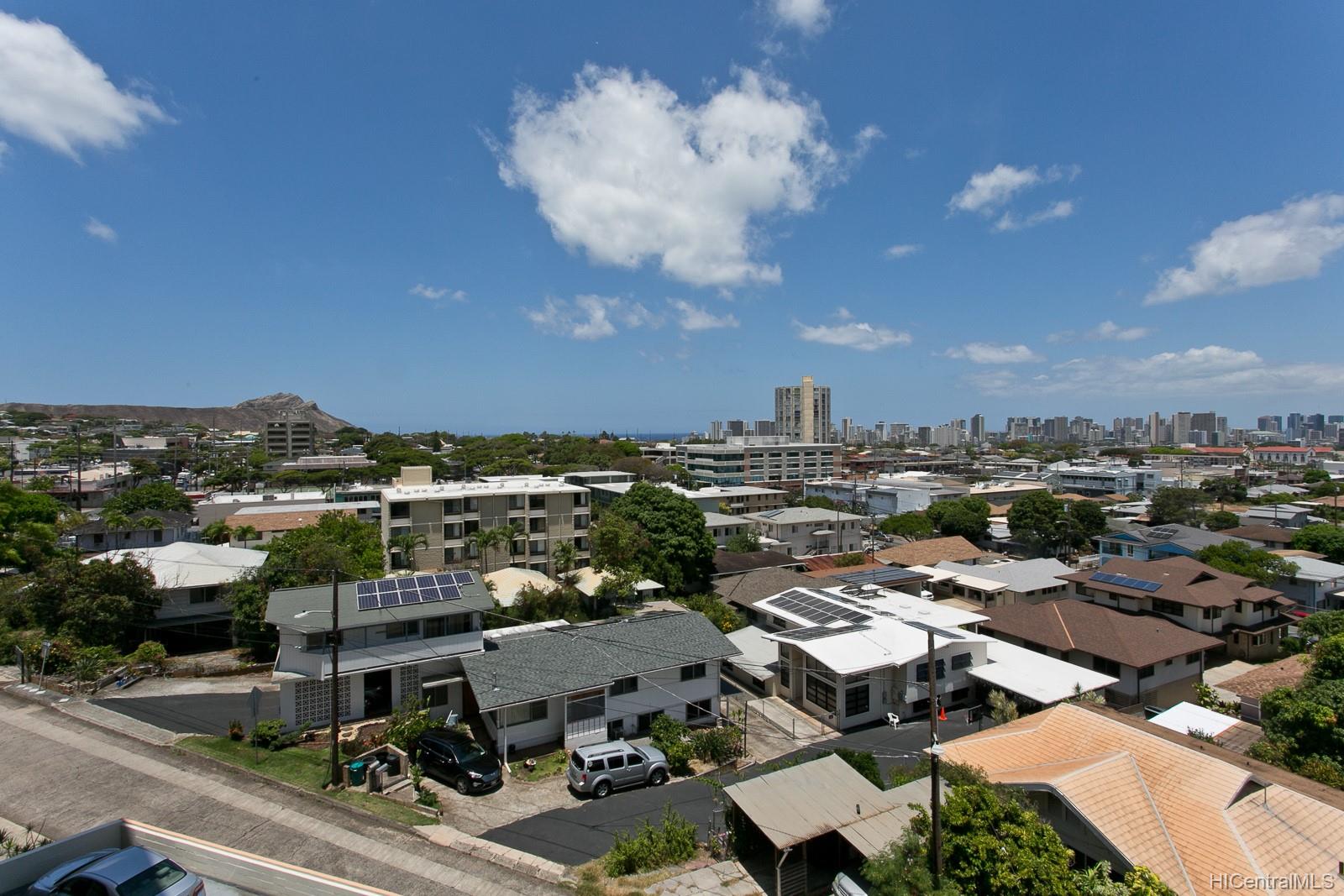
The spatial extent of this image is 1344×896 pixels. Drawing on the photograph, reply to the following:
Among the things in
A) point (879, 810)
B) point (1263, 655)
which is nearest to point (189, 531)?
point (879, 810)

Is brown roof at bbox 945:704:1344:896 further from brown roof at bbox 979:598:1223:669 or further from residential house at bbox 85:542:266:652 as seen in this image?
residential house at bbox 85:542:266:652

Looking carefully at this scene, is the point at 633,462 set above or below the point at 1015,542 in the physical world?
above

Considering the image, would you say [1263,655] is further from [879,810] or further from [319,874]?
[319,874]

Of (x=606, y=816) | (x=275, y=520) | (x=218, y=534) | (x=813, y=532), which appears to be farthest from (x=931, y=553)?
(x=218, y=534)

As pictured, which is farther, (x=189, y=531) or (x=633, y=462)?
(x=633, y=462)

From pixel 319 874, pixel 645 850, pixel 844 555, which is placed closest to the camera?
pixel 319 874

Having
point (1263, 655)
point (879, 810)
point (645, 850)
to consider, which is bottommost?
point (1263, 655)

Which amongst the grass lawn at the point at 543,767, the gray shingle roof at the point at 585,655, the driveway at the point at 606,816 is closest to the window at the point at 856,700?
the driveway at the point at 606,816
